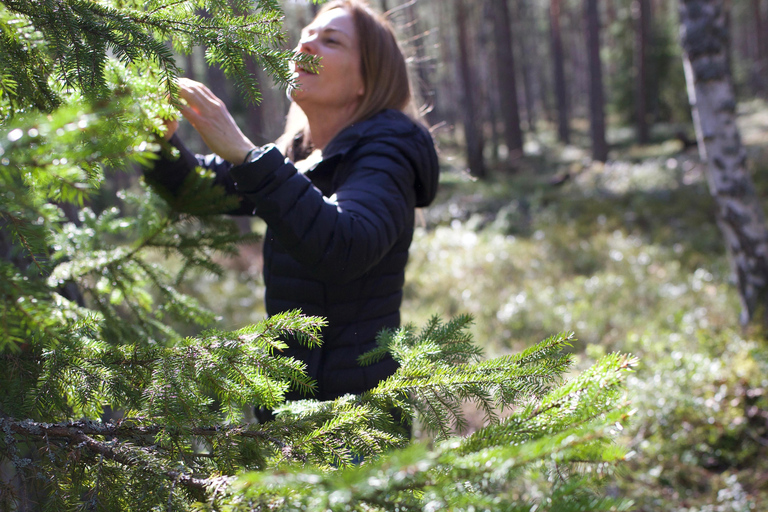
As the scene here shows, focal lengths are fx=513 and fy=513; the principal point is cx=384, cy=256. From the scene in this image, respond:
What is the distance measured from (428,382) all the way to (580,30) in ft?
123

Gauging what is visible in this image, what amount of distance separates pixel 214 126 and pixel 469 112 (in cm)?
1584

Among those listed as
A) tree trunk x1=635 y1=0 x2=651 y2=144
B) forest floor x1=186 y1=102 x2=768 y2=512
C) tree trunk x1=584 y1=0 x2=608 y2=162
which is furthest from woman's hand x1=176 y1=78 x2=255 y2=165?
tree trunk x1=635 y1=0 x2=651 y2=144

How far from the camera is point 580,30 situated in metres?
33.0

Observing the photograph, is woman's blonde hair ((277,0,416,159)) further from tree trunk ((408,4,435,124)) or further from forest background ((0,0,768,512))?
tree trunk ((408,4,435,124))

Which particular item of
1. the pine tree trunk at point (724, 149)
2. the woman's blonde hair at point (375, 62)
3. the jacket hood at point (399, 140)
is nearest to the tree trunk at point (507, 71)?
the pine tree trunk at point (724, 149)

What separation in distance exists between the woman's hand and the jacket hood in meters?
0.33

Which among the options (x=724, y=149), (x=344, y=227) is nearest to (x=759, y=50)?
(x=724, y=149)

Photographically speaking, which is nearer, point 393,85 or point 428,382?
point 428,382

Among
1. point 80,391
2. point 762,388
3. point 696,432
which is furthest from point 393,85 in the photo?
point 762,388

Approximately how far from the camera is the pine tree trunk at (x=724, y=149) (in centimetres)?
473

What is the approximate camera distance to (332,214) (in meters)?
1.32

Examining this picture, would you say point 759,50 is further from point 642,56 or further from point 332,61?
point 332,61

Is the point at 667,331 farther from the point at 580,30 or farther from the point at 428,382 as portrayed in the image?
the point at 580,30

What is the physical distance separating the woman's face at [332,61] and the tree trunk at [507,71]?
56.6ft
